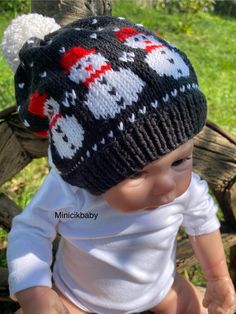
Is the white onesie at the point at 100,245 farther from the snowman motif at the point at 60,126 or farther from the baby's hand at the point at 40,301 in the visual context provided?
the snowman motif at the point at 60,126

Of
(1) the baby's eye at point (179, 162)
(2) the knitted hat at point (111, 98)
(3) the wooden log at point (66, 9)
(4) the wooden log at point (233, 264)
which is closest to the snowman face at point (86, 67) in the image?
(2) the knitted hat at point (111, 98)

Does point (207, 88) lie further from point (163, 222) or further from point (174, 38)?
point (163, 222)

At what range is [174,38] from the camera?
24.8ft

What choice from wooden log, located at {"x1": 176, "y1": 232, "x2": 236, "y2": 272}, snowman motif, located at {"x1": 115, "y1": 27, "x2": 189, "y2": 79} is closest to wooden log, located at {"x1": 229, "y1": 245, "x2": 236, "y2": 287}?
wooden log, located at {"x1": 176, "y1": 232, "x2": 236, "y2": 272}

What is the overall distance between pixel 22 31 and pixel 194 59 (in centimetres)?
519

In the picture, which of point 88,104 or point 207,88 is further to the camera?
point 207,88

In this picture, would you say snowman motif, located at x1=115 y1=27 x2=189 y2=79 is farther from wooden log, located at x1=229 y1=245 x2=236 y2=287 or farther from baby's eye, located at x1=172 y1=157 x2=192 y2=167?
wooden log, located at x1=229 y1=245 x2=236 y2=287

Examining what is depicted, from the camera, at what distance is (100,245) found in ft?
5.94

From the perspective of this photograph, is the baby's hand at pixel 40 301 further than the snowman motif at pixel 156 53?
Yes

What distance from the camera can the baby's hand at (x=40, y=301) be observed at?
65.3 inches

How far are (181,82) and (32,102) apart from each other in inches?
17.4

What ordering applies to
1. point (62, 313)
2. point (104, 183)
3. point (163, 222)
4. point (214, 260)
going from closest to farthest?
1. point (104, 183)
2. point (62, 313)
3. point (163, 222)
4. point (214, 260)

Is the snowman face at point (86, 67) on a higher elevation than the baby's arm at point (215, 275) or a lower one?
higher

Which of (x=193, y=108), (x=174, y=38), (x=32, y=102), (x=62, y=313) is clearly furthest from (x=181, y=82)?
(x=174, y=38)
